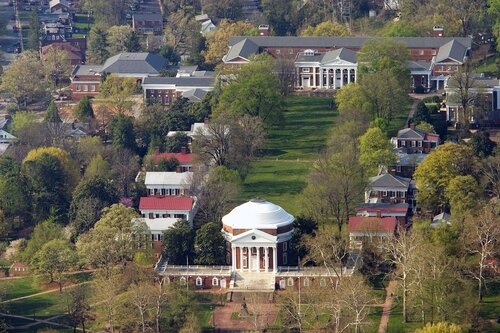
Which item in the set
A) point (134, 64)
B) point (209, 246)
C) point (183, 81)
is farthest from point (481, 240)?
point (134, 64)

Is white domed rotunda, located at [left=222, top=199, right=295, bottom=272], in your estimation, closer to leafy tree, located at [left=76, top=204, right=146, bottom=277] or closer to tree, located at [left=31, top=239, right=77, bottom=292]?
leafy tree, located at [left=76, top=204, right=146, bottom=277]

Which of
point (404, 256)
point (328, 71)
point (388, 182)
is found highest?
point (404, 256)

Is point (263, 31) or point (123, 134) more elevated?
point (123, 134)

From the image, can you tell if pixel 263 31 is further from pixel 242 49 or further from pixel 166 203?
pixel 166 203

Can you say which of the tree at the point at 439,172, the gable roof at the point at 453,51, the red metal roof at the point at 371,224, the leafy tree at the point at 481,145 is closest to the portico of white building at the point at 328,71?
the gable roof at the point at 453,51

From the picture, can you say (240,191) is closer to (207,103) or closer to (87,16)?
(207,103)
